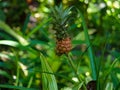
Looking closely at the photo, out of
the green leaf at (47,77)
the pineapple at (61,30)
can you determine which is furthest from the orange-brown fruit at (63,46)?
the green leaf at (47,77)

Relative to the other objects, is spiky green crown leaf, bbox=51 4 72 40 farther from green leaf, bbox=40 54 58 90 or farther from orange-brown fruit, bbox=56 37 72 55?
green leaf, bbox=40 54 58 90

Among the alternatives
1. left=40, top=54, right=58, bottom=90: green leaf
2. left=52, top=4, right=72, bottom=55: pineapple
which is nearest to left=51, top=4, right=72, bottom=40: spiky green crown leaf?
left=52, top=4, right=72, bottom=55: pineapple

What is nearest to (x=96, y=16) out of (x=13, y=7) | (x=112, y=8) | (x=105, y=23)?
(x=105, y=23)

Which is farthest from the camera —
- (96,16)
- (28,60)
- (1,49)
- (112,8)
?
(96,16)

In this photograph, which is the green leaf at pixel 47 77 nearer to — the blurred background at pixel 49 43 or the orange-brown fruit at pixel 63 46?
the blurred background at pixel 49 43

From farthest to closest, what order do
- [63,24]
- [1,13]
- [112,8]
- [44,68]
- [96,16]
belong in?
[96,16], [1,13], [112,8], [44,68], [63,24]

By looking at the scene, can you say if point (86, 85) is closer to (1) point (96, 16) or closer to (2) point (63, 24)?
(2) point (63, 24)

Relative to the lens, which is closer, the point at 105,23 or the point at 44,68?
the point at 44,68
